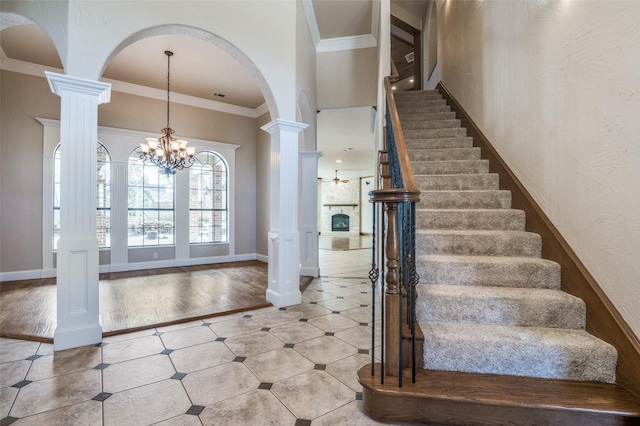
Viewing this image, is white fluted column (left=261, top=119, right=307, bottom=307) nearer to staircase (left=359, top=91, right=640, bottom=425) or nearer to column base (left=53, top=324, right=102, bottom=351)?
staircase (left=359, top=91, right=640, bottom=425)

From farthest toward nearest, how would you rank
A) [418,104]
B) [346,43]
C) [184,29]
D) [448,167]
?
[346,43]
[418,104]
[448,167]
[184,29]

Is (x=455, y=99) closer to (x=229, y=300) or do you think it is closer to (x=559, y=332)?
(x=559, y=332)

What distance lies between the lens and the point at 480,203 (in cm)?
285

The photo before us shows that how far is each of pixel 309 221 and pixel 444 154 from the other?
2651mm

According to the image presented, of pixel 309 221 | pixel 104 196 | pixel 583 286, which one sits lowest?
pixel 583 286

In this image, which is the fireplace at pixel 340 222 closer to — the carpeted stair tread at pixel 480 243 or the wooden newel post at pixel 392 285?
the carpeted stair tread at pixel 480 243

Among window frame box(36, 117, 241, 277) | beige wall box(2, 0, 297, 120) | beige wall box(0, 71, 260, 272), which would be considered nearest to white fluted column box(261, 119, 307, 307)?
beige wall box(2, 0, 297, 120)

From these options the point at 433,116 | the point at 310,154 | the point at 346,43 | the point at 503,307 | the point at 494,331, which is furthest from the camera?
the point at 346,43

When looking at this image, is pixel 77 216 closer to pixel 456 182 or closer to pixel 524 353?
pixel 524 353

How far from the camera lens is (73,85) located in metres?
2.49

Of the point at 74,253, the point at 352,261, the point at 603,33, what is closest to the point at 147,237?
the point at 74,253

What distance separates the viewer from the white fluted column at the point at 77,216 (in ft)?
8.22

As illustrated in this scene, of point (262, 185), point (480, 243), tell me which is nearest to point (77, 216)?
point (480, 243)

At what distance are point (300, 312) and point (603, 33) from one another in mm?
3319
